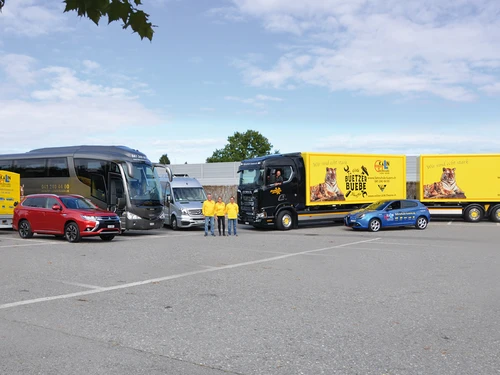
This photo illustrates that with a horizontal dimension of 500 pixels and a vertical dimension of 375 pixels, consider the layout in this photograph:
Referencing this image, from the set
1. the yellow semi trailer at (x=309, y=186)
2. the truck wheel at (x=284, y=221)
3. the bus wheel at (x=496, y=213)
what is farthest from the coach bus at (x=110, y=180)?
the bus wheel at (x=496, y=213)

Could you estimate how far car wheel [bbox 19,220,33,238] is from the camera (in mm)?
19839

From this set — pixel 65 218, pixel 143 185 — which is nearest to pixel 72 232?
pixel 65 218

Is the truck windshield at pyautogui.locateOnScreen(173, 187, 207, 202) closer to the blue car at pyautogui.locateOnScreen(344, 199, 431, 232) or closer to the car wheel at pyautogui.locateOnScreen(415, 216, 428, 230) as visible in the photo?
the blue car at pyautogui.locateOnScreen(344, 199, 431, 232)

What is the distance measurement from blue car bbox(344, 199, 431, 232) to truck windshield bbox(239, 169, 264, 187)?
430cm

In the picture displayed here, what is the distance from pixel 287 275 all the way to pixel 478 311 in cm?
424

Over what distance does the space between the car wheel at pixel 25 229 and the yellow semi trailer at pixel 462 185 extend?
771 inches

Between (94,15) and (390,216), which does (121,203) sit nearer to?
(390,216)

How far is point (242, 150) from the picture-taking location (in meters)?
92.2

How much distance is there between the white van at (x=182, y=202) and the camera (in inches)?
989

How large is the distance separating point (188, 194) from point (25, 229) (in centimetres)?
847

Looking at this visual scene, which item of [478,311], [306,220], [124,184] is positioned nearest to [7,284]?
[478,311]

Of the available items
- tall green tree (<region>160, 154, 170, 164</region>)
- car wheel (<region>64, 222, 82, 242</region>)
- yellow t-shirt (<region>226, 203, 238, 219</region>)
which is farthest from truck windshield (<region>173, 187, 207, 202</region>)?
tall green tree (<region>160, 154, 170, 164</region>)

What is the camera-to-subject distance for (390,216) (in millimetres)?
24328

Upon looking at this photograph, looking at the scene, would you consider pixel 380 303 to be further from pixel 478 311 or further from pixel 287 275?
pixel 287 275
